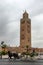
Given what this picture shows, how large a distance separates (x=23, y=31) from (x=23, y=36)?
2132 mm

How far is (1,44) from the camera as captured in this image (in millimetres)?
63344

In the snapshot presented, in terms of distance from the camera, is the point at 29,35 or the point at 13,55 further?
the point at 29,35

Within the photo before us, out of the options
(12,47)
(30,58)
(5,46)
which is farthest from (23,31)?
(30,58)

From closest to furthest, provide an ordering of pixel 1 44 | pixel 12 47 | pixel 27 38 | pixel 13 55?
1. pixel 13 55
2. pixel 1 44
3. pixel 12 47
4. pixel 27 38

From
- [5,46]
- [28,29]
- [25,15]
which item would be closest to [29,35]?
[28,29]

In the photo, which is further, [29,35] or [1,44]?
[29,35]

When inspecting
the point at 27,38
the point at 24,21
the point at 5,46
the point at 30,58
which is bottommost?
the point at 30,58

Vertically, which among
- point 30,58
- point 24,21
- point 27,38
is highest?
point 24,21

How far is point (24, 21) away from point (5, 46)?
1336 inches

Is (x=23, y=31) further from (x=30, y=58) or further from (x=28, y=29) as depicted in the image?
(x=30, y=58)

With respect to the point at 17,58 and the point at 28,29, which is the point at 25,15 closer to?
the point at 28,29

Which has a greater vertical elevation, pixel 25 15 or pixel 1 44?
pixel 25 15

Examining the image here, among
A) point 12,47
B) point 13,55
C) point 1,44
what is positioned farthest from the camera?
point 12,47

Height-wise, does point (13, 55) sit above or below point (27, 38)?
below
